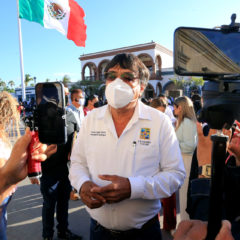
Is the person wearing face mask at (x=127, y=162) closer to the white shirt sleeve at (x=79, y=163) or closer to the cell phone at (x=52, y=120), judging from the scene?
the white shirt sleeve at (x=79, y=163)

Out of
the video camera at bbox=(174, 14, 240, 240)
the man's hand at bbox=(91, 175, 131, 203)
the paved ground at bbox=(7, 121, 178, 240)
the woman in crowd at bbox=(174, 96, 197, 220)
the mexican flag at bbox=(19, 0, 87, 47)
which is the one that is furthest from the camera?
the mexican flag at bbox=(19, 0, 87, 47)

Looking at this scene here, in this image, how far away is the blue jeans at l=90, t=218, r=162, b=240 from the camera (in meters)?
1.41

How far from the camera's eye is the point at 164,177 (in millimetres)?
1361

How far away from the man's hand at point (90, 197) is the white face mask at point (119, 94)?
0.56m

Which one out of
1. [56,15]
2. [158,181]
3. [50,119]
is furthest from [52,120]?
[56,15]

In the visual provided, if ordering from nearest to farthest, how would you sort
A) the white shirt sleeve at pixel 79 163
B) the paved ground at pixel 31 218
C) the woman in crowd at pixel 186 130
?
the white shirt sleeve at pixel 79 163
the paved ground at pixel 31 218
the woman in crowd at pixel 186 130

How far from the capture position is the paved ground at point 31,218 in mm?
2834

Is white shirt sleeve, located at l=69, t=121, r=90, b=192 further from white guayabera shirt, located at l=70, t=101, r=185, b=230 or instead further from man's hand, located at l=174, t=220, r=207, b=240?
man's hand, located at l=174, t=220, r=207, b=240

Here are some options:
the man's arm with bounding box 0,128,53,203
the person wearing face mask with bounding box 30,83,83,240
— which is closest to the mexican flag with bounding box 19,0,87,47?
the person wearing face mask with bounding box 30,83,83,240

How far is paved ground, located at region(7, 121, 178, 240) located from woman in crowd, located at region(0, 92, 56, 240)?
58.1 inches

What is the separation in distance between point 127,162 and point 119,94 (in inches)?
18.2

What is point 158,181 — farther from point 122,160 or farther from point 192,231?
point 192,231

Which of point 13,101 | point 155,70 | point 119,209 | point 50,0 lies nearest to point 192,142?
point 119,209

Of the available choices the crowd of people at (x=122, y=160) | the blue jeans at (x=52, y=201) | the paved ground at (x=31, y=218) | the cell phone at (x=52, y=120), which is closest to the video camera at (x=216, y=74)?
the crowd of people at (x=122, y=160)
